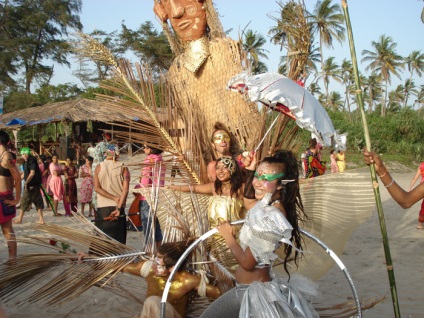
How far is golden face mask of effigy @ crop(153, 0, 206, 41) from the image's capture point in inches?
161

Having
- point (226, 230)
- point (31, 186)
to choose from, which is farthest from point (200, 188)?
point (31, 186)

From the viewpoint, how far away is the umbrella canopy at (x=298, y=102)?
279cm

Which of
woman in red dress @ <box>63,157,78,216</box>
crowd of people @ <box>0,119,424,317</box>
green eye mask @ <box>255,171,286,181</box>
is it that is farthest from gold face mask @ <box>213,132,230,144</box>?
woman in red dress @ <box>63,157,78,216</box>

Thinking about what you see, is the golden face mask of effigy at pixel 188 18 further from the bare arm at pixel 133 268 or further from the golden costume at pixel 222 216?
the bare arm at pixel 133 268

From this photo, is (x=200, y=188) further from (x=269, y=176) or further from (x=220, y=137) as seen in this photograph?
(x=269, y=176)

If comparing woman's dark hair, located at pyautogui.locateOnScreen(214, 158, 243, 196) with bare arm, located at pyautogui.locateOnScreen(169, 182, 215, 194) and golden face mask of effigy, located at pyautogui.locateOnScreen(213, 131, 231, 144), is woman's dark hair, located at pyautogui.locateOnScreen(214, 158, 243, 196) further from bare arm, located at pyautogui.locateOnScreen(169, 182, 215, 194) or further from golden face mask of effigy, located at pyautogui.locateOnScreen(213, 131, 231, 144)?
golden face mask of effigy, located at pyautogui.locateOnScreen(213, 131, 231, 144)

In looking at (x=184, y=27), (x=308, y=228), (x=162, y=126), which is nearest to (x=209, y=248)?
(x=308, y=228)

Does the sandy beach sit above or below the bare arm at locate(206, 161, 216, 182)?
below

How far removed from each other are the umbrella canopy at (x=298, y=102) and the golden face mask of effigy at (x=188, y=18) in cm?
123

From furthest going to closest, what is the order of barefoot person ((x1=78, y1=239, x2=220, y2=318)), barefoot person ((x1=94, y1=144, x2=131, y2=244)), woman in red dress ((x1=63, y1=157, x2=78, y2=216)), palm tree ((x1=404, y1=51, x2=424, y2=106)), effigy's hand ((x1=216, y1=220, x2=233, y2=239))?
palm tree ((x1=404, y1=51, x2=424, y2=106)), woman in red dress ((x1=63, y1=157, x2=78, y2=216)), barefoot person ((x1=94, y1=144, x2=131, y2=244)), barefoot person ((x1=78, y1=239, x2=220, y2=318)), effigy's hand ((x1=216, y1=220, x2=233, y2=239))

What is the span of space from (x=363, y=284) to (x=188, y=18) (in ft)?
11.7

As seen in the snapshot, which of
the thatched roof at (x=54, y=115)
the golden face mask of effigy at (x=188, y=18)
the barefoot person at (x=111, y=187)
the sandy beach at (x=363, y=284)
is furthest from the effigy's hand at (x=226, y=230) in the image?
the thatched roof at (x=54, y=115)

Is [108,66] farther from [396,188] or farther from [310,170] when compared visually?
[310,170]

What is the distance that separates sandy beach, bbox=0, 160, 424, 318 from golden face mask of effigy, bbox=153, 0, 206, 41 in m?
2.15
